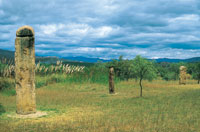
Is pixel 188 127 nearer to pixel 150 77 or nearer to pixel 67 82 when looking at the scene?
pixel 150 77

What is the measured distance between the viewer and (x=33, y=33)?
43.6ft

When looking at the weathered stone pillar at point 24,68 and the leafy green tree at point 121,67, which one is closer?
the weathered stone pillar at point 24,68

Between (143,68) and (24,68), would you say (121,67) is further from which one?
(24,68)

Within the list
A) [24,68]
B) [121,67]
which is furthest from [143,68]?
[121,67]

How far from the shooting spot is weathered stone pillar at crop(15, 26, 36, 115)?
12875 millimetres

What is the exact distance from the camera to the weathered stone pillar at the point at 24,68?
12.9 m

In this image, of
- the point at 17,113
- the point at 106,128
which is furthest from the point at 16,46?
the point at 106,128

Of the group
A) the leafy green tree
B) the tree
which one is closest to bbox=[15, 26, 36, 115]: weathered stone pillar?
the tree

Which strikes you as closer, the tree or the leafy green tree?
the tree

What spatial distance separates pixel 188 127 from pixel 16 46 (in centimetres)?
957

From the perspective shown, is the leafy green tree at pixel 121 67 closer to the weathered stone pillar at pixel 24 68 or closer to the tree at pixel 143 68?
the tree at pixel 143 68

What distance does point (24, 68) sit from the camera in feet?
42.2

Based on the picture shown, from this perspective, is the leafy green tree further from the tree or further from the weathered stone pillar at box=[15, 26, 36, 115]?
the weathered stone pillar at box=[15, 26, 36, 115]

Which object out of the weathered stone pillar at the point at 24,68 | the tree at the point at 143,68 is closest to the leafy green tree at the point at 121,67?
the tree at the point at 143,68
